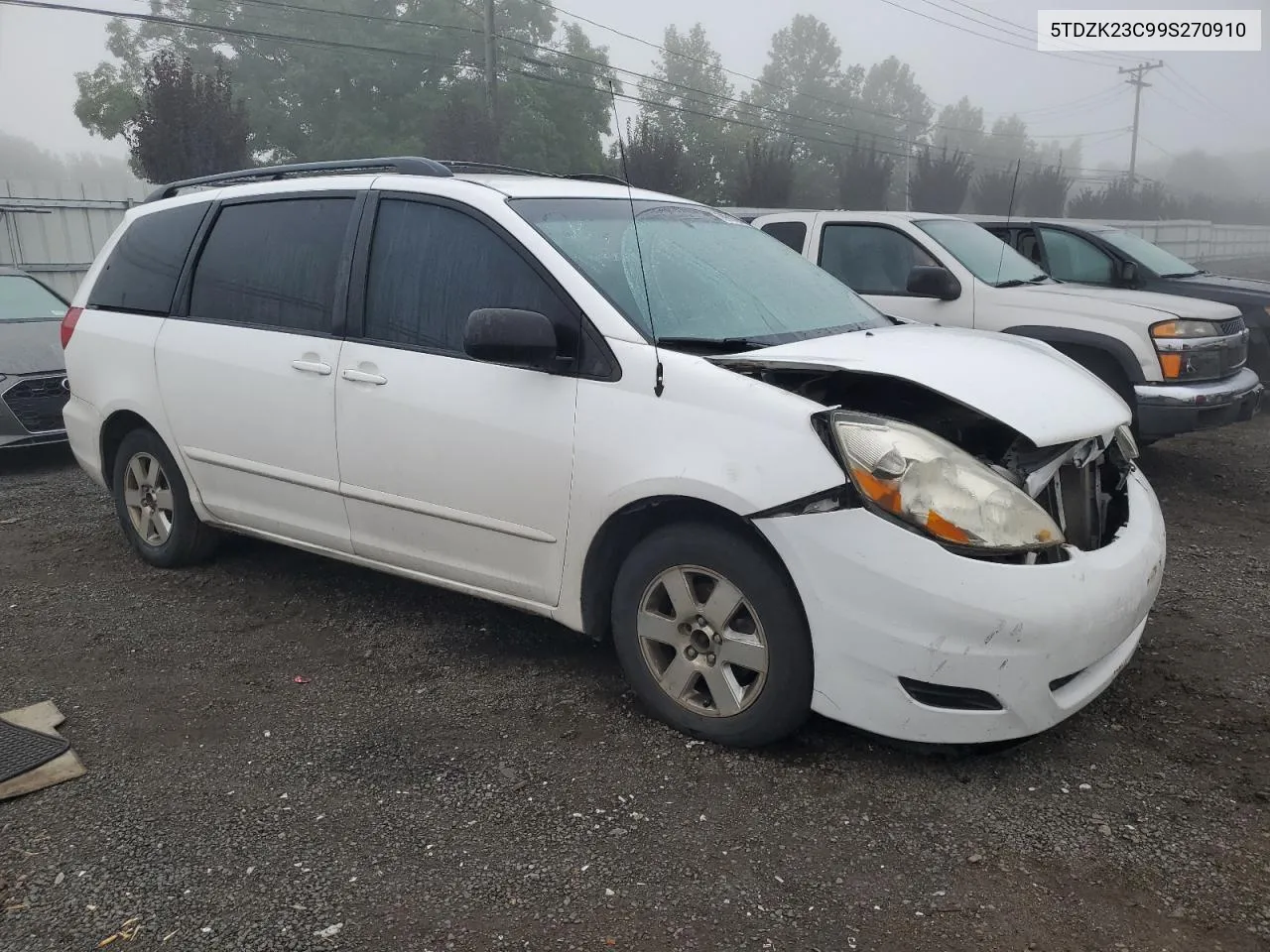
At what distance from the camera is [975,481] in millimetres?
2838

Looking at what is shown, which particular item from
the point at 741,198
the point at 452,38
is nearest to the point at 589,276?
the point at 741,198

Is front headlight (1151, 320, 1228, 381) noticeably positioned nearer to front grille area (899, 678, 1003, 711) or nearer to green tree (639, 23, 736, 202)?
front grille area (899, 678, 1003, 711)

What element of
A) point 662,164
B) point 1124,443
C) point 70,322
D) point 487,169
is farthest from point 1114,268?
point 662,164

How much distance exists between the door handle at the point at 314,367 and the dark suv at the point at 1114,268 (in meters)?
6.37

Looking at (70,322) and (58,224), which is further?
(58,224)

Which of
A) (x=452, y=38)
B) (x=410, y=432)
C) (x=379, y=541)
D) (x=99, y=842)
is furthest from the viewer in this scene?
(x=452, y=38)

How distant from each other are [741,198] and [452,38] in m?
23.9

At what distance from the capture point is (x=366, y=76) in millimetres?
Answer: 42594

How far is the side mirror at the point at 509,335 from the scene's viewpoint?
3.19m

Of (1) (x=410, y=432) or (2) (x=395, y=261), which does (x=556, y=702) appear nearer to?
(1) (x=410, y=432)

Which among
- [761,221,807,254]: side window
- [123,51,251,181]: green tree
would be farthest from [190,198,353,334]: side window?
[123,51,251,181]: green tree

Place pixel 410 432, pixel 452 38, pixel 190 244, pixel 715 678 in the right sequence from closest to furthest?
pixel 715 678 < pixel 410 432 < pixel 190 244 < pixel 452 38

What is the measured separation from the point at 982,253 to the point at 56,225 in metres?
14.4

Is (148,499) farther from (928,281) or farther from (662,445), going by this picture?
(928,281)
